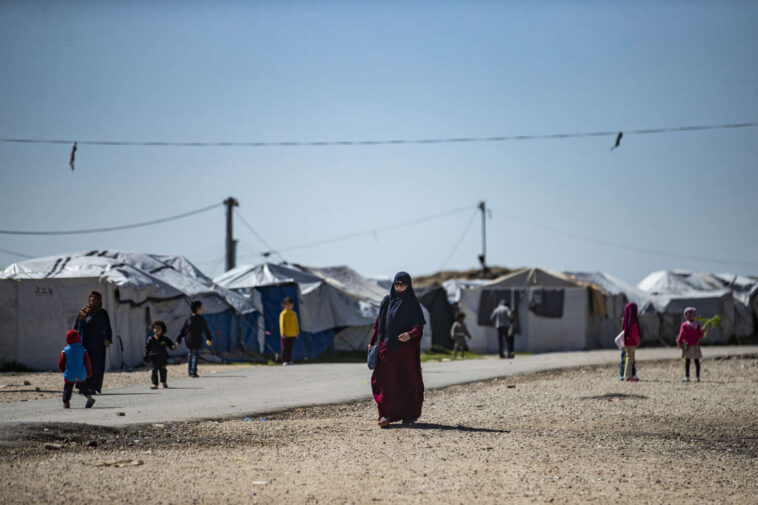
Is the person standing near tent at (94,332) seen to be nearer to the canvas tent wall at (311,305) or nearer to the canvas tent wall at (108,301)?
the canvas tent wall at (108,301)

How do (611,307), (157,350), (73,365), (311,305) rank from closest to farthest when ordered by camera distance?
(73,365) → (157,350) → (311,305) → (611,307)

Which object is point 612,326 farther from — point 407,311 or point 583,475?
point 583,475

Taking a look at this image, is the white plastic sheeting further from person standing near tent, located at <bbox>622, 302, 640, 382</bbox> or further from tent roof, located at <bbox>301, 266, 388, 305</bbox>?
person standing near tent, located at <bbox>622, 302, 640, 382</bbox>

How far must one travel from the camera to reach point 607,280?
39.6m

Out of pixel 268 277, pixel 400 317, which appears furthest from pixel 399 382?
pixel 268 277

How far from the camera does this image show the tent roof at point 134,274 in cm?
2194

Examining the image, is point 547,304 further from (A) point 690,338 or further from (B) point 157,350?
(B) point 157,350

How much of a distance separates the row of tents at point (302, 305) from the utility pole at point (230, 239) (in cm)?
592

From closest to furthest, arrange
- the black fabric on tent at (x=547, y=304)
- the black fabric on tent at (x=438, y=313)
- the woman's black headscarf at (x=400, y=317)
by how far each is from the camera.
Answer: the woman's black headscarf at (x=400, y=317) < the black fabric on tent at (x=547, y=304) < the black fabric on tent at (x=438, y=313)

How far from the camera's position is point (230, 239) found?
3684 centimetres

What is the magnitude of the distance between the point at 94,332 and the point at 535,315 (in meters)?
22.8

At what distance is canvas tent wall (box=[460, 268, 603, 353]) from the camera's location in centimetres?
3316

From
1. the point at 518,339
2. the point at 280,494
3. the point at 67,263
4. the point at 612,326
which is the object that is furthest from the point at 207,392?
the point at 612,326

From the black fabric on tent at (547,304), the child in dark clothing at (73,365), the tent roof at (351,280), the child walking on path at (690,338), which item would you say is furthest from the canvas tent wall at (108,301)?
the child walking on path at (690,338)
